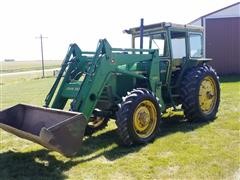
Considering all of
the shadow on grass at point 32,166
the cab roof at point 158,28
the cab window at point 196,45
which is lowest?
the shadow on grass at point 32,166

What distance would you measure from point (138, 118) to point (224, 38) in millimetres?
15057

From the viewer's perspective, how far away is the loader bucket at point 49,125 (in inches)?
201

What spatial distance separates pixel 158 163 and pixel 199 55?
4.07 m

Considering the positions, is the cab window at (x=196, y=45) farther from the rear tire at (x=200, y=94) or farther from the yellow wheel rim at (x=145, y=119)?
the yellow wheel rim at (x=145, y=119)

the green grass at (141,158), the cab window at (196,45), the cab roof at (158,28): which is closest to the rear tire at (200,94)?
Answer: the cab window at (196,45)

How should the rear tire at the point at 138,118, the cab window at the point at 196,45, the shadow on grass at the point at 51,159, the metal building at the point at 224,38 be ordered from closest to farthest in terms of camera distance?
1. the shadow on grass at the point at 51,159
2. the rear tire at the point at 138,118
3. the cab window at the point at 196,45
4. the metal building at the point at 224,38

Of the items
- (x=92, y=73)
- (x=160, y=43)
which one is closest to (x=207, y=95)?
(x=160, y=43)

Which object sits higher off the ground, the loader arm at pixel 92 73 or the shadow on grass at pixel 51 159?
the loader arm at pixel 92 73

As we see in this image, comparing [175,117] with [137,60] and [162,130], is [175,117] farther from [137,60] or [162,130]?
[137,60]

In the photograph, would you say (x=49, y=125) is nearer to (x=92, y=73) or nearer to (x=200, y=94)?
(x=92, y=73)

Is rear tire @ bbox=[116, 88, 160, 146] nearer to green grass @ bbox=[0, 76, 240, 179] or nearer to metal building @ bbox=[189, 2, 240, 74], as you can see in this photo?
green grass @ bbox=[0, 76, 240, 179]

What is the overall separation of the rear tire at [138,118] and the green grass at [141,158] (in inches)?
7.1

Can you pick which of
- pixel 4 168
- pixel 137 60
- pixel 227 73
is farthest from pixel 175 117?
pixel 227 73

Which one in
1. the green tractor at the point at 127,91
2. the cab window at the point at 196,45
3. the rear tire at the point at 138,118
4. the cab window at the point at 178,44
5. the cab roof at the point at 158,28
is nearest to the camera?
the green tractor at the point at 127,91
